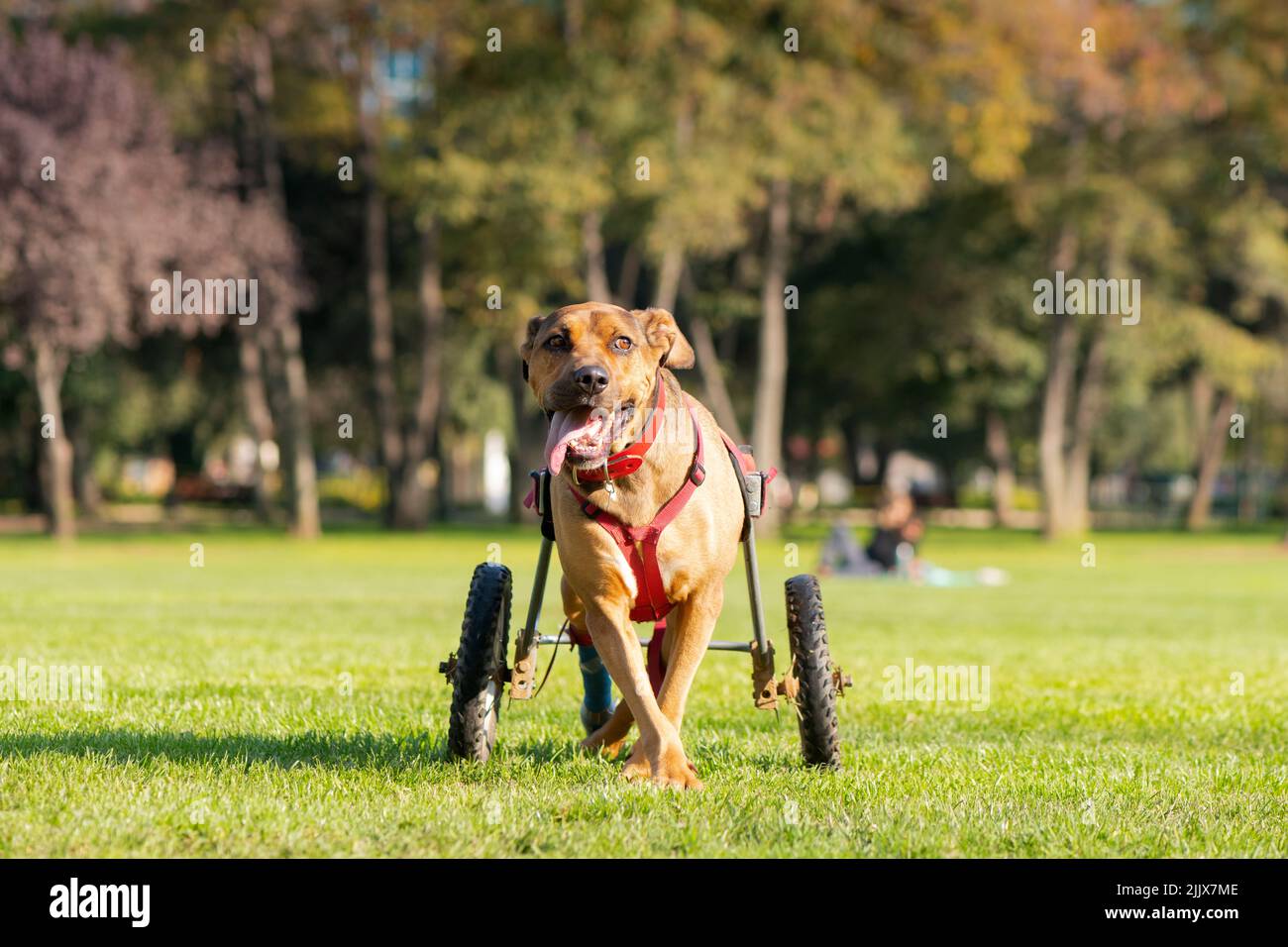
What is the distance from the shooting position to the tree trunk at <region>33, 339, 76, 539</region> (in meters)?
31.7

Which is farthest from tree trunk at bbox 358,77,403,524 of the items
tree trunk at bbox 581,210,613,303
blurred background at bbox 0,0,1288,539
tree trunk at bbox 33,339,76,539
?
tree trunk at bbox 33,339,76,539

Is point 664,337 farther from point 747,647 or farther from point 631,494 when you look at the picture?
point 747,647

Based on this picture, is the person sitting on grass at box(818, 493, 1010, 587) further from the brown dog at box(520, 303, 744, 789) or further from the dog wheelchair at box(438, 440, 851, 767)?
the brown dog at box(520, 303, 744, 789)


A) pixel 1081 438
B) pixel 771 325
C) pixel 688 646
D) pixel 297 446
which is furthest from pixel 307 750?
pixel 1081 438

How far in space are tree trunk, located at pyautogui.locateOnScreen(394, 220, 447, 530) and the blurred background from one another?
0.38ft

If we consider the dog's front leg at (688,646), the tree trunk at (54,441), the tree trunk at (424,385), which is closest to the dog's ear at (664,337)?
the dog's front leg at (688,646)

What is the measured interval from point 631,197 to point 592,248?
223 centimetres

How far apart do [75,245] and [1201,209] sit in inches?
1088

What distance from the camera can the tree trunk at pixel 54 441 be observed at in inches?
1247

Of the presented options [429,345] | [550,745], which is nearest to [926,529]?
[429,345]

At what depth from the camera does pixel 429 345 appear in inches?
1615

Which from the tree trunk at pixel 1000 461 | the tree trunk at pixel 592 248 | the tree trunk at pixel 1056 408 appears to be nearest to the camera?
the tree trunk at pixel 592 248

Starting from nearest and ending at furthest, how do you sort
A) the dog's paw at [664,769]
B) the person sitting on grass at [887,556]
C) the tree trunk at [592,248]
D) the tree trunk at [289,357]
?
the dog's paw at [664,769]
the person sitting on grass at [887,556]
the tree trunk at [592,248]
the tree trunk at [289,357]

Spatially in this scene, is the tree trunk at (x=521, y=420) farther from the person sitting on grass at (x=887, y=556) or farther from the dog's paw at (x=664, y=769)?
the dog's paw at (x=664, y=769)
